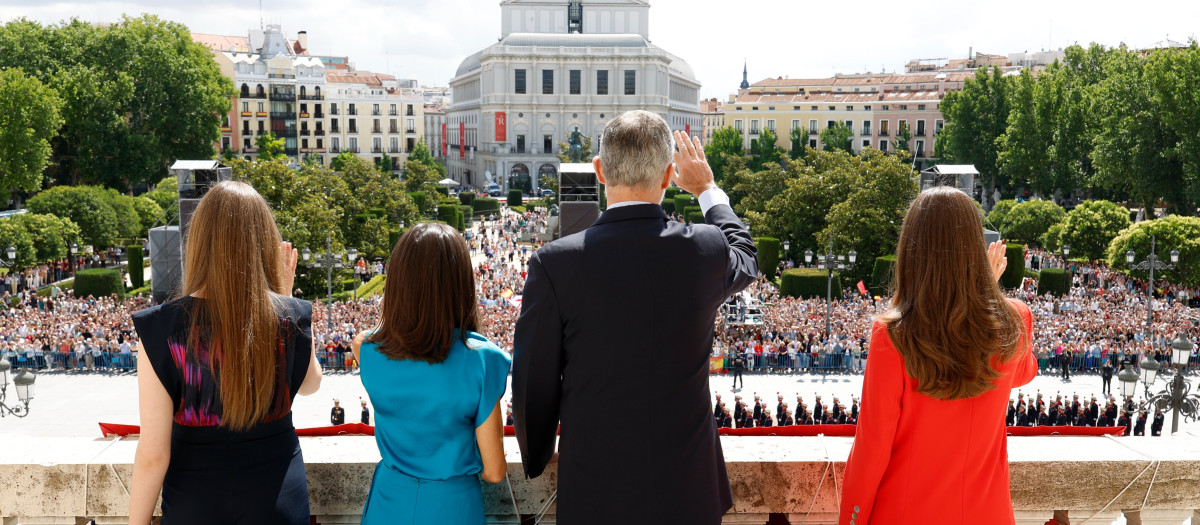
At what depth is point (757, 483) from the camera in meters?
3.15

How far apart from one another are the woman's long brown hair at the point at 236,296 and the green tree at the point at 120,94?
41418 mm

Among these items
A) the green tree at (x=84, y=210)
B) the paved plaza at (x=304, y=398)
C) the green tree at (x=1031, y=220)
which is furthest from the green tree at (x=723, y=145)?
the paved plaza at (x=304, y=398)

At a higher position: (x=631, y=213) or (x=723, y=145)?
(x=723, y=145)

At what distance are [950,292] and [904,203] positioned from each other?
26120 millimetres

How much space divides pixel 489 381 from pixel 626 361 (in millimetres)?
470

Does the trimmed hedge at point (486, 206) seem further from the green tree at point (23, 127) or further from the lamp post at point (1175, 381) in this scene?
the lamp post at point (1175, 381)

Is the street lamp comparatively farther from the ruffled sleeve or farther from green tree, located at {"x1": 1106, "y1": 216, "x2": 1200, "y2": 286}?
green tree, located at {"x1": 1106, "y1": 216, "x2": 1200, "y2": 286}

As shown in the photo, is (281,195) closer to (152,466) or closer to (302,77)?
(152,466)

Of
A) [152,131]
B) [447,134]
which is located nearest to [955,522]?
[152,131]

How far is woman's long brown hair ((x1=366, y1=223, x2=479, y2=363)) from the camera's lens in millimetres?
2670

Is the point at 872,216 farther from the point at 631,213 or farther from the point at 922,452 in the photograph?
the point at 631,213

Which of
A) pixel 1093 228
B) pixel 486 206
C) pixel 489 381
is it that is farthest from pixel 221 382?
pixel 486 206

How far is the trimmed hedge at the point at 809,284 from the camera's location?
85.4ft

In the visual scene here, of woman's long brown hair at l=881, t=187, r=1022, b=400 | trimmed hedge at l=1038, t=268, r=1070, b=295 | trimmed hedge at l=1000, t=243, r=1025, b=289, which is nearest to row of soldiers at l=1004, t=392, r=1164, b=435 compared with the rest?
woman's long brown hair at l=881, t=187, r=1022, b=400
